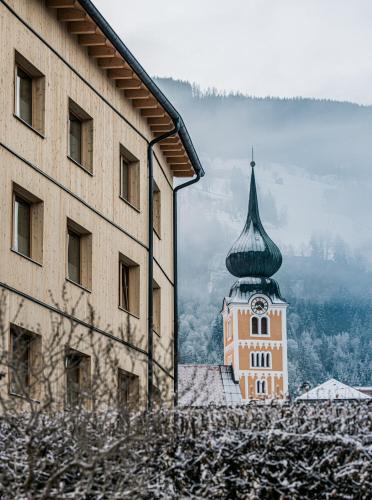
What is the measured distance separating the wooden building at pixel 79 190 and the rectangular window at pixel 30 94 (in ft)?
0.08

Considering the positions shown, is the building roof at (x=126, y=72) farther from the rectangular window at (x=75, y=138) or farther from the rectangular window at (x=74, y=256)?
the rectangular window at (x=74, y=256)

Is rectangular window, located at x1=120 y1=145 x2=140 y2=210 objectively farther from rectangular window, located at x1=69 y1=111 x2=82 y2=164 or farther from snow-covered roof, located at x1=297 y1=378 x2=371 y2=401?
snow-covered roof, located at x1=297 y1=378 x2=371 y2=401

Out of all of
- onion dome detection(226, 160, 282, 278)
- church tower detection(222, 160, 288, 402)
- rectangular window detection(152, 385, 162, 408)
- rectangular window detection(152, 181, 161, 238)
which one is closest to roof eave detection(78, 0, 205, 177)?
rectangular window detection(152, 181, 161, 238)

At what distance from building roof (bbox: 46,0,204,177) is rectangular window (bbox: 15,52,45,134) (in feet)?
5.35

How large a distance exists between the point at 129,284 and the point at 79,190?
456 centimetres

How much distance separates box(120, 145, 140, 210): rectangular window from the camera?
33875mm

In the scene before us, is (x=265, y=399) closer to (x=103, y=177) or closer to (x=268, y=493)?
(x=268, y=493)

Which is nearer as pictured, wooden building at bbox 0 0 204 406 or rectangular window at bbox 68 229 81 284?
wooden building at bbox 0 0 204 406

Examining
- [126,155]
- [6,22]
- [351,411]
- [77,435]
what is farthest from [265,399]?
[126,155]

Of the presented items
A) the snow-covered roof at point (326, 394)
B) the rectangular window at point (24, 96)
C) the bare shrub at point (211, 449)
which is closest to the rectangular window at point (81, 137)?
the rectangular window at point (24, 96)

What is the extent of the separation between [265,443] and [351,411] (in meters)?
1.97

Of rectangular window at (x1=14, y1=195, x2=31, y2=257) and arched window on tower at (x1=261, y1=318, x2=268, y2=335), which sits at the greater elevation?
arched window on tower at (x1=261, y1=318, x2=268, y2=335)

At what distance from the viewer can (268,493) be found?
19922 mm

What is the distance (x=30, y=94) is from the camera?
92.1 ft
